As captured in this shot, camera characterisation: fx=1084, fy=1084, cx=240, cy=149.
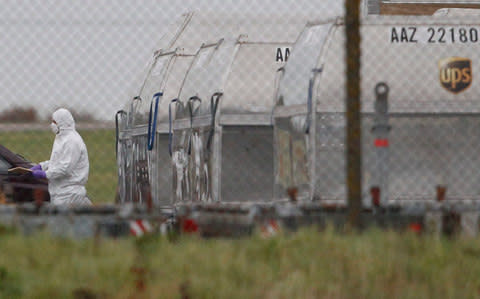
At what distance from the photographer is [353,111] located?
6441 millimetres

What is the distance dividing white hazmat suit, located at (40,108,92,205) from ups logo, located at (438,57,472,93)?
3.93 metres

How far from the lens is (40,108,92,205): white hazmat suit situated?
11.0 m

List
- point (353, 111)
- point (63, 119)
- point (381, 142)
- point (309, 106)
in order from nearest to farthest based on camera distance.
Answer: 1. point (353, 111)
2. point (381, 142)
3. point (309, 106)
4. point (63, 119)

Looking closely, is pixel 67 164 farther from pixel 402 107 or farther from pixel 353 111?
pixel 353 111

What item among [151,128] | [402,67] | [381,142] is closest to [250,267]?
[381,142]

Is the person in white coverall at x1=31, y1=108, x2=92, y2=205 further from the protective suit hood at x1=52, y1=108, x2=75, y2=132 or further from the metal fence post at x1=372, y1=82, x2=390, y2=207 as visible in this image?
the metal fence post at x1=372, y1=82, x2=390, y2=207

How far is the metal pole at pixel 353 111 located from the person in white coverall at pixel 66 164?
508 cm

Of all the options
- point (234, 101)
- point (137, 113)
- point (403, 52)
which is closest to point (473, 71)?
point (403, 52)

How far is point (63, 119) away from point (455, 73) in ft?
13.7

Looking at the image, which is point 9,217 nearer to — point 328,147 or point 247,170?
point 328,147

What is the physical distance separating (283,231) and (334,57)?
3305 millimetres

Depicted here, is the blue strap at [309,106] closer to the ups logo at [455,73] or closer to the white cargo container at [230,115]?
the ups logo at [455,73]

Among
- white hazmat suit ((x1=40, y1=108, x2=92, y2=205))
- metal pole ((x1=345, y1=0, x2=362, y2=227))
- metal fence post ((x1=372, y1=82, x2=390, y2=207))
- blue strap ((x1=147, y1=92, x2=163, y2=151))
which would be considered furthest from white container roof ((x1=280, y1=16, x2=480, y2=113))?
blue strap ((x1=147, y1=92, x2=163, y2=151))

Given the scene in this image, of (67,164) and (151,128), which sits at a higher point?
(151,128)
